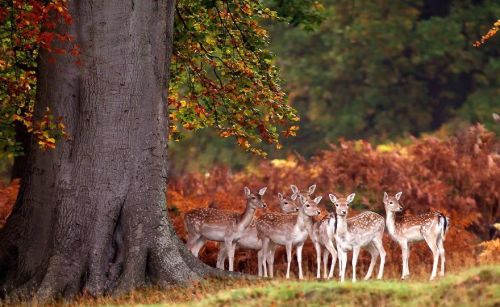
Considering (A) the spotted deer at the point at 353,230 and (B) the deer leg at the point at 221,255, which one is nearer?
(A) the spotted deer at the point at 353,230

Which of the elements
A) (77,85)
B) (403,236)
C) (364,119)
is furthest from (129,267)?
(364,119)

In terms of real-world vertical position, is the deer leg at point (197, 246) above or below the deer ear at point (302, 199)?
below

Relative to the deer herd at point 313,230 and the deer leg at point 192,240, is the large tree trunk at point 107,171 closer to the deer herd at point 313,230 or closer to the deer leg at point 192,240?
the deer herd at point 313,230

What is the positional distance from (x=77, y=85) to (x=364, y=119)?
26.2 m

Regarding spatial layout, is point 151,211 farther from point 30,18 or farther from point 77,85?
point 30,18

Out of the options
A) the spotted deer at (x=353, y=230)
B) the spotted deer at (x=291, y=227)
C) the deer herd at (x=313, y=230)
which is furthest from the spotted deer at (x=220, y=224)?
the spotted deer at (x=353, y=230)

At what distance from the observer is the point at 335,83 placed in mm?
40969

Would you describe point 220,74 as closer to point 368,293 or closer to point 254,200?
point 254,200

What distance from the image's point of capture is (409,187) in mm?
20078

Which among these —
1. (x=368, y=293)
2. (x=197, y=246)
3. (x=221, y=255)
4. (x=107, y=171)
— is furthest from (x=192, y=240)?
(x=368, y=293)

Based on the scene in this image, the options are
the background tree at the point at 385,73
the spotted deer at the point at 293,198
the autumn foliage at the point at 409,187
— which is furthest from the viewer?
the background tree at the point at 385,73

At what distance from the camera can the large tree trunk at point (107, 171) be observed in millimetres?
15031

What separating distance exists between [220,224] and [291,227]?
3.49 feet

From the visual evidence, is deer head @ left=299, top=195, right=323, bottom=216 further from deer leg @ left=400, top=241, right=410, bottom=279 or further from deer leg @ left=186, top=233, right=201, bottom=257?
deer leg @ left=186, top=233, right=201, bottom=257
